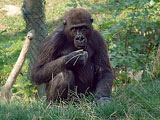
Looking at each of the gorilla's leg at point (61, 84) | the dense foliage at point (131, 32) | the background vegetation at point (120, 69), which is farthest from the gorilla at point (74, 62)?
the dense foliage at point (131, 32)

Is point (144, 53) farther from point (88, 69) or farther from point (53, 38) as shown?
point (53, 38)

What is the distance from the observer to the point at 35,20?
663 cm

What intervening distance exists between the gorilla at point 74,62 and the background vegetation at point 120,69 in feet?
0.88

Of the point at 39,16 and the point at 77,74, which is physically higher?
the point at 39,16

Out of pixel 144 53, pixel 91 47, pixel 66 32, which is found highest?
pixel 66 32

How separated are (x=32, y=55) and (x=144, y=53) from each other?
2.65 meters

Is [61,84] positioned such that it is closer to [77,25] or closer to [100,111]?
[77,25]

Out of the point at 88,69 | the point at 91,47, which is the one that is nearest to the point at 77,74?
the point at 88,69

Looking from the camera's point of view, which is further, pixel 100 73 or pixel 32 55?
pixel 32 55

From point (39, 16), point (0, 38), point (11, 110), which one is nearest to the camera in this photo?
point (11, 110)

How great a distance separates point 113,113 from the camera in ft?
10.5

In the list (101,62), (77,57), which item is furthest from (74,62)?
(101,62)

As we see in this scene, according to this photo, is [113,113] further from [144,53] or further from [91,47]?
[144,53]

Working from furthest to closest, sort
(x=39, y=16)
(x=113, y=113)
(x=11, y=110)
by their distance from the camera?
(x=39, y=16) → (x=11, y=110) → (x=113, y=113)
